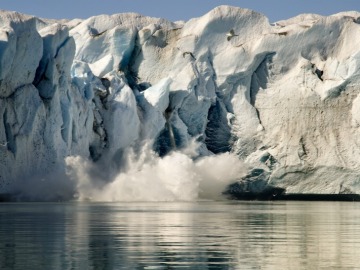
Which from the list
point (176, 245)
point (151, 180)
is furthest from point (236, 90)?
point (176, 245)

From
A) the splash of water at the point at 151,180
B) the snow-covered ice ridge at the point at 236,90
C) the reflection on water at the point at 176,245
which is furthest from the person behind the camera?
the snow-covered ice ridge at the point at 236,90

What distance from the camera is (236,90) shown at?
94.4ft

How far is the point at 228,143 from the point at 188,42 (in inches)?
139

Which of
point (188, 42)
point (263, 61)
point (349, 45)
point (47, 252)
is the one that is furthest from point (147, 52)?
point (47, 252)

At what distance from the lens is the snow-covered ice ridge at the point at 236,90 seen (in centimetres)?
2602

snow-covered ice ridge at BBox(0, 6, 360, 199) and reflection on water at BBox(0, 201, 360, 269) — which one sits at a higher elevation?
snow-covered ice ridge at BBox(0, 6, 360, 199)

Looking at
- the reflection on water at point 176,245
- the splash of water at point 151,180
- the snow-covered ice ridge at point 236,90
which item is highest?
the snow-covered ice ridge at point 236,90

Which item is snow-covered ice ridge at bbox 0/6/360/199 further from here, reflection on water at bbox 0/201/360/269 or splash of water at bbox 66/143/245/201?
reflection on water at bbox 0/201/360/269

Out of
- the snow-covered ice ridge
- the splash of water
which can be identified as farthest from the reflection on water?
the snow-covered ice ridge

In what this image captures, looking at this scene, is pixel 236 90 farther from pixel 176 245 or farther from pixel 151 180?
pixel 176 245

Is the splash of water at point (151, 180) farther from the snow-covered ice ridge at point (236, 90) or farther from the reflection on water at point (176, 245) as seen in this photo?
the reflection on water at point (176, 245)

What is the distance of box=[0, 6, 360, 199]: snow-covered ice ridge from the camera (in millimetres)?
26016

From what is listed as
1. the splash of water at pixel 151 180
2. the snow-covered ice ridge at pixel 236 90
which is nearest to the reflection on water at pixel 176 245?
the splash of water at pixel 151 180

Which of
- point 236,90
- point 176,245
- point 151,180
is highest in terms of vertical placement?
point 236,90
